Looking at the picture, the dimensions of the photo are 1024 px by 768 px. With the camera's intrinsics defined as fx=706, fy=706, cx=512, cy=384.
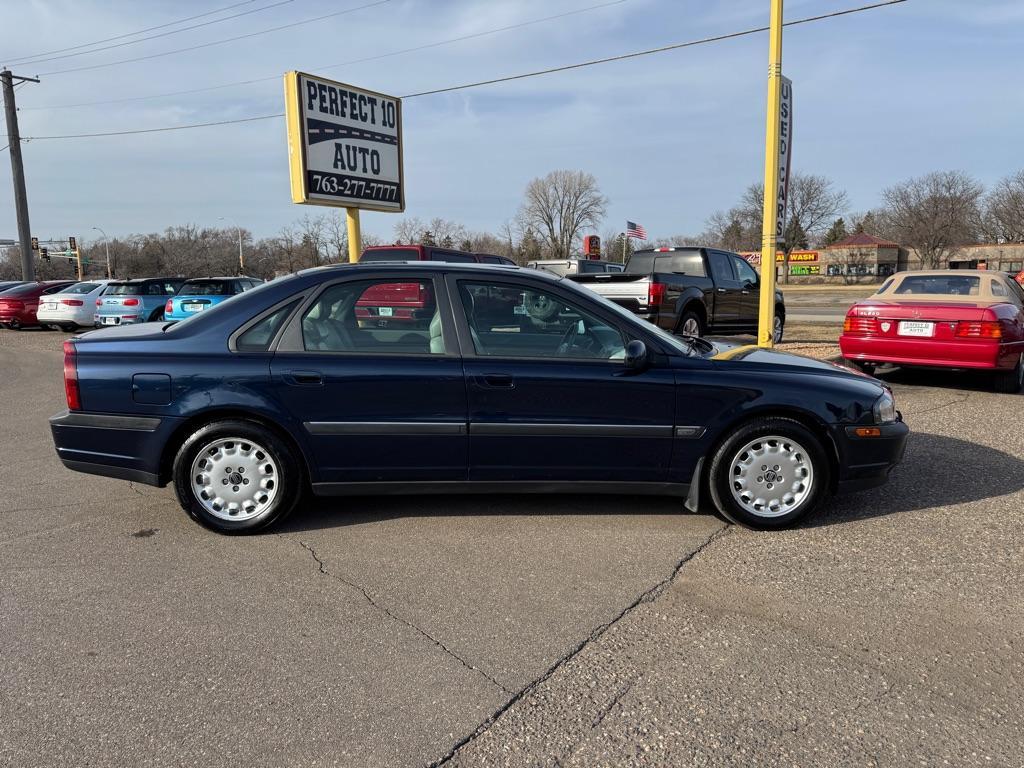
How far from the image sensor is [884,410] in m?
4.22

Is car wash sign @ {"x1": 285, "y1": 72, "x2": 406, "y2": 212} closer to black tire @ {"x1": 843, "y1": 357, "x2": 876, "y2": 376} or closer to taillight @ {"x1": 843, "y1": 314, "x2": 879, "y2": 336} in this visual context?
taillight @ {"x1": 843, "y1": 314, "x2": 879, "y2": 336}

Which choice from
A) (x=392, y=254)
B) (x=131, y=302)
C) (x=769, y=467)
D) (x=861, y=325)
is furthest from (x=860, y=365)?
(x=131, y=302)

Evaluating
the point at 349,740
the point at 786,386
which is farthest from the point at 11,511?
the point at 786,386

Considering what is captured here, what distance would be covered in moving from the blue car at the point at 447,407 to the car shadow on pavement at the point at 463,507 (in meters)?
0.31

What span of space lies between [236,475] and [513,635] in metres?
2.01

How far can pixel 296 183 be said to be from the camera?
10656 mm

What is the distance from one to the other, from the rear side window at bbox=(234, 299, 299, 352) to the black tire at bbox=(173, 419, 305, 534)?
428 millimetres

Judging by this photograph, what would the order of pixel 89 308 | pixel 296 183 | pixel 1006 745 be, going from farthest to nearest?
pixel 89 308
pixel 296 183
pixel 1006 745

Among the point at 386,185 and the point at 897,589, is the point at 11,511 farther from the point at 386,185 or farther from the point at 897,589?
the point at 386,185

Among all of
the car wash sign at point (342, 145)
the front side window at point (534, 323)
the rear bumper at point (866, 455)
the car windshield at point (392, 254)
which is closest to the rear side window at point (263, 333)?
the front side window at point (534, 323)

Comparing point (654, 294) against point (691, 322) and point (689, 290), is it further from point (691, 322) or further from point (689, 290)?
point (691, 322)

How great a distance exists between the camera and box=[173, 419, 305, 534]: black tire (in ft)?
13.1

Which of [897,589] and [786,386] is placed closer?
[897,589]

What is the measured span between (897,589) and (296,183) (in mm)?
Result: 9748
